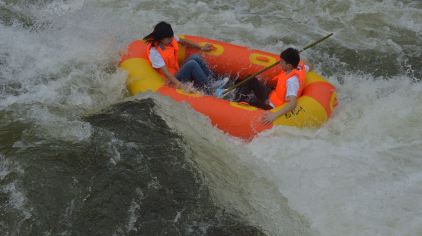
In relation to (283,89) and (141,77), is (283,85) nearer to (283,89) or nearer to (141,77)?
(283,89)

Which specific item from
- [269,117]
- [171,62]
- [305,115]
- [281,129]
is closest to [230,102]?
[269,117]

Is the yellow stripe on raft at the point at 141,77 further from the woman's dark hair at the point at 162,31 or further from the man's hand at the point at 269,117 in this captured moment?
the man's hand at the point at 269,117

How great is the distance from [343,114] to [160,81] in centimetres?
202

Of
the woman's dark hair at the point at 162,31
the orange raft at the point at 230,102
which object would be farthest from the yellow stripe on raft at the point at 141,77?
the woman's dark hair at the point at 162,31

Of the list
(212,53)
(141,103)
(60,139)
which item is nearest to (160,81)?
(141,103)

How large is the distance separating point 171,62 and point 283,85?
4.32 ft

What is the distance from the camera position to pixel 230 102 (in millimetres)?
5082

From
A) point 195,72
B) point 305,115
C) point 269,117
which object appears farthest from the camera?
point 195,72

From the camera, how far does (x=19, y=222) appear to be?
3605 mm

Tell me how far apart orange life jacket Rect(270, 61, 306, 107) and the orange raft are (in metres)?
0.16

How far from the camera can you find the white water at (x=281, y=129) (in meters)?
4.04

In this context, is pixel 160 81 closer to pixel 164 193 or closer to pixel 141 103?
pixel 141 103

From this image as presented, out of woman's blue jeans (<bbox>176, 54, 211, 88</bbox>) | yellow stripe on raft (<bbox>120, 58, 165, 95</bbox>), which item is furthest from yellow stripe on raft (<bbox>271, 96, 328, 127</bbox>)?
yellow stripe on raft (<bbox>120, 58, 165, 95</bbox>)

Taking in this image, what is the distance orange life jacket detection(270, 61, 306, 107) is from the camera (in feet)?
16.5
